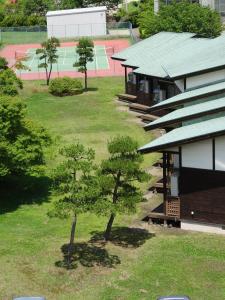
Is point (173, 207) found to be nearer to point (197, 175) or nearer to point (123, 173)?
point (197, 175)

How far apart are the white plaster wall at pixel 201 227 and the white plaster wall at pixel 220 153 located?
224 cm

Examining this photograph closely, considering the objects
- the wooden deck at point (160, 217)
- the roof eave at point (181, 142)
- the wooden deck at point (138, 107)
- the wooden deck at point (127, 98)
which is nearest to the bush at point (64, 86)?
the wooden deck at point (127, 98)

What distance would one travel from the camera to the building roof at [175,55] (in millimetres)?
30234

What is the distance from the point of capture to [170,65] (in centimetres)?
3434

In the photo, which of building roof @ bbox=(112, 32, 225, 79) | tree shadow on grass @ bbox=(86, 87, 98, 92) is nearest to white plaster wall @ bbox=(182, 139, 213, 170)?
building roof @ bbox=(112, 32, 225, 79)

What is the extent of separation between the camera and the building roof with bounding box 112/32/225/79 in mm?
30234

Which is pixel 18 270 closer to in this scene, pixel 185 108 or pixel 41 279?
pixel 41 279

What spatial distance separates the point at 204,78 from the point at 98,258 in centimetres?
1176

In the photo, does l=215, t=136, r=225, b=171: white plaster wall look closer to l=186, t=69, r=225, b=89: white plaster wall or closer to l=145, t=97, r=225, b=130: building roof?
l=145, t=97, r=225, b=130: building roof

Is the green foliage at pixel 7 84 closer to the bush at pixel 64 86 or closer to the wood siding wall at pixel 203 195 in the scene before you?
the bush at pixel 64 86

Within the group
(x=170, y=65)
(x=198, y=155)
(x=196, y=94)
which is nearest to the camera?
(x=198, y=155)

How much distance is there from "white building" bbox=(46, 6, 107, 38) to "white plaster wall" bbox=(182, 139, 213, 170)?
190 feet

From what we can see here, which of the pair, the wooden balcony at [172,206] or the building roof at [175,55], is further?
the building roof at [175,55]

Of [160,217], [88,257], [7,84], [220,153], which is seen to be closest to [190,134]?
[220,153]
